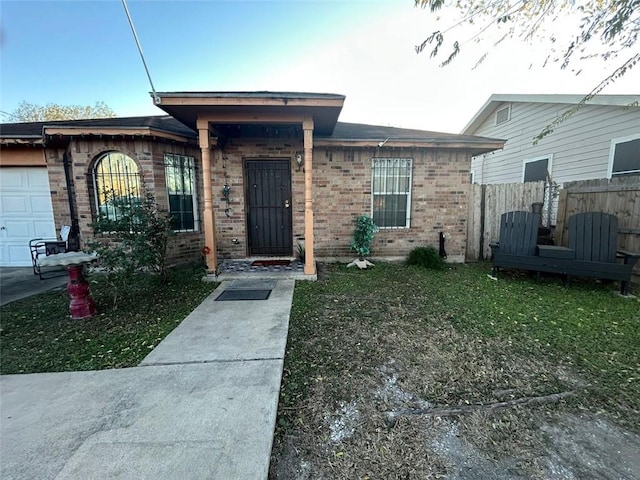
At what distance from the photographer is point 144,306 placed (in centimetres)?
393

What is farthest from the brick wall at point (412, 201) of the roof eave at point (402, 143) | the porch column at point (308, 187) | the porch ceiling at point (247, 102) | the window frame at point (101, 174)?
the window frame at point (101, 174)

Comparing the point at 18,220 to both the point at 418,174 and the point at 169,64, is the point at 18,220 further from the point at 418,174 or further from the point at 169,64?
the point at 418,174

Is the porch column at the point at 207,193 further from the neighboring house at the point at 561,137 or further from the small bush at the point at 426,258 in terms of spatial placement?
the neighboring house at the point at 561,137

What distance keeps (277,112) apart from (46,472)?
15.6 feet

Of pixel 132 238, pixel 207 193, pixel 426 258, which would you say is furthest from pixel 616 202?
pixel 132 238

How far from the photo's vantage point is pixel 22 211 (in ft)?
20.8

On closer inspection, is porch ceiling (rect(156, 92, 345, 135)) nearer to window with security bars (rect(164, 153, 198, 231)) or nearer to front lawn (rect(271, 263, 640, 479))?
window with security bars (rect(164, 153, 198, 231))

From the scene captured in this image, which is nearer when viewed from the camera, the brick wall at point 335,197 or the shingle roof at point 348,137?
the shingle roof at point 348,137

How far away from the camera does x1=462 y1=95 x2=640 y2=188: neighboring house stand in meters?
6.00

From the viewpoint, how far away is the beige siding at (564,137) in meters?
6.24

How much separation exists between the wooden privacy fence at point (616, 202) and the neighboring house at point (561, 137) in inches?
53.1

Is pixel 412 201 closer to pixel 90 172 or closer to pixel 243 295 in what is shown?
pixel 243 295

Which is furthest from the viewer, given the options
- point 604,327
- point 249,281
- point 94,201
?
point 94,201

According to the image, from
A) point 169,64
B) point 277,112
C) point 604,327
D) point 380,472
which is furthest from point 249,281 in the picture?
point 169,64
